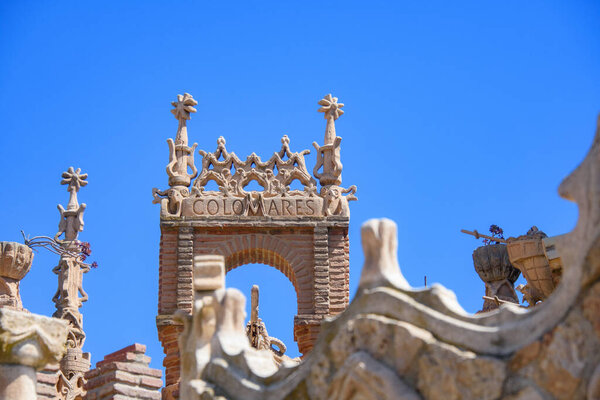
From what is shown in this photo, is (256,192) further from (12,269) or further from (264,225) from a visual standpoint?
(12,269)

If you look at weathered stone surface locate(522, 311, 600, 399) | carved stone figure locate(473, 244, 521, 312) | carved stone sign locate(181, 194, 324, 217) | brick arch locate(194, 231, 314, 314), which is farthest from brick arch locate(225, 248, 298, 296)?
weathered stone surface locate(522, 311, 600, 399)

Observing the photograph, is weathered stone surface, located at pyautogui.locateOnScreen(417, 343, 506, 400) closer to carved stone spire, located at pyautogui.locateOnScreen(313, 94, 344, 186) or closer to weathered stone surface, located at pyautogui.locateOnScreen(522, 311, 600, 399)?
weathered stone surface, located at pyautogui.locateOnScreen(522, 311, 600, 399)

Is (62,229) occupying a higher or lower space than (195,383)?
higher

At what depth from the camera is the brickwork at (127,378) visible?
11.2 meters

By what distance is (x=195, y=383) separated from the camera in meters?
7.06

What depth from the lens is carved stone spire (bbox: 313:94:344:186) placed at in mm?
21578

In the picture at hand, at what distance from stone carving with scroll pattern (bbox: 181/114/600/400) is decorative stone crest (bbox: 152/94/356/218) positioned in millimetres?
13880

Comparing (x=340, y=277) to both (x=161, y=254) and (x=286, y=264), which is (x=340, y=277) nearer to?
(x=286, y=264)

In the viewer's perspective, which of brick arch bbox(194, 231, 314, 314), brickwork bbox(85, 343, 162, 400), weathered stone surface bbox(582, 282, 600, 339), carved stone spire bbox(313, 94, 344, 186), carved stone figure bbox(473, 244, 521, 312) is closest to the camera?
weathered stone surface bbox(582, 282, 600, 339)

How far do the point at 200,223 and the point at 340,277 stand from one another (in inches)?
108

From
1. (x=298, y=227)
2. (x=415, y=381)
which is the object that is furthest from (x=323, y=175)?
(x=415, y=381)

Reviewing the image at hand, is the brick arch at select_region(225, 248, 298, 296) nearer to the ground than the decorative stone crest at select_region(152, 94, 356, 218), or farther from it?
nearer to the ground

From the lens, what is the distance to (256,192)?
21.2m

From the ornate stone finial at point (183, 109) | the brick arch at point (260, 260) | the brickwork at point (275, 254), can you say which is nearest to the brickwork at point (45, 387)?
the brickwork at point (275, 254)
